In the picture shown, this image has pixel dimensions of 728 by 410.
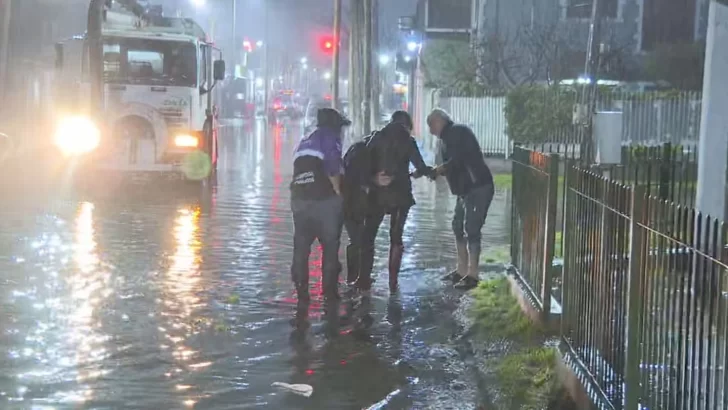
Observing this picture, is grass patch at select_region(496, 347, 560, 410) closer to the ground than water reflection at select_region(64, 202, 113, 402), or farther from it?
farther from it

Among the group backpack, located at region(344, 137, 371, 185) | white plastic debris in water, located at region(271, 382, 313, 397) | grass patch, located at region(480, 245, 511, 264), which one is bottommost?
grass patch, located at region(480, 245, 511, 264)

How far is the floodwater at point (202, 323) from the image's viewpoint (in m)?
6.54

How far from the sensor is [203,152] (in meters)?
18.9

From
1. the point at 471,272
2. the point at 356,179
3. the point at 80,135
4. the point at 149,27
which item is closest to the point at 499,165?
the point at 149,27

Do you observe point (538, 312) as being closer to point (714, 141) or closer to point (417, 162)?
point (417, 162)

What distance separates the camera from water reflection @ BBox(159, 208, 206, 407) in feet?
23.1

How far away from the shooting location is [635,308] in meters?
5.06

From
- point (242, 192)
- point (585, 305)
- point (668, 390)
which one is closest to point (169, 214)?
point (242, 192)

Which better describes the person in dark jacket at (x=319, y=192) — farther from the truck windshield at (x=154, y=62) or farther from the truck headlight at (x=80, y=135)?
the truck headlight at (x=80, y=135)

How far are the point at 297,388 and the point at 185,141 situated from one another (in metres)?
12.5

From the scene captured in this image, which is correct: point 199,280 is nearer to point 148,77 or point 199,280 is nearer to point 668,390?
point 668,390

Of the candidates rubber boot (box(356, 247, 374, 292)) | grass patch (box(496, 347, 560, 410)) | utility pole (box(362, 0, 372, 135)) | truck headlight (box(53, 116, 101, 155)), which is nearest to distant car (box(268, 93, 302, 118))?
utility pole (box(362, 0, 372, 135))

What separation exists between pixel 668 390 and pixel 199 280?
6.26m

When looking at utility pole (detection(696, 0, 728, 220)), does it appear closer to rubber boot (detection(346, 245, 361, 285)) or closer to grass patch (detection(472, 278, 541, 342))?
grass patch (detection(472, 278, 541, 342))
